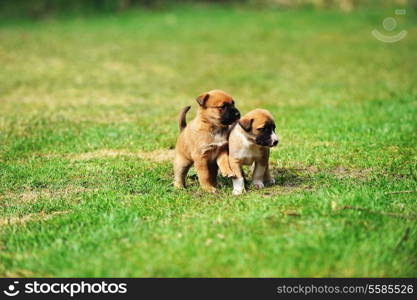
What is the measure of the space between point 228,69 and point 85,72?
376 cm

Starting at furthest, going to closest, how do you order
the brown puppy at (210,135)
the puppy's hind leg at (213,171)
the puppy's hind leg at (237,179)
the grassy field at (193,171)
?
the puppy's hind leg at (213,171)
the brown puppy at (210,135)
the puppy's hind leg at (237,179)
the grassy field at (193,171)

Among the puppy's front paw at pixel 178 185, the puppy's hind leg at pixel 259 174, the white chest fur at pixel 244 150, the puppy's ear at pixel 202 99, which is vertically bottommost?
the puppy's front paw at pixel 178 185

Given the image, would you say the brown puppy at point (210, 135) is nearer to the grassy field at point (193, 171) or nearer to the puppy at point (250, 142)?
the puppy at point (250, 142)

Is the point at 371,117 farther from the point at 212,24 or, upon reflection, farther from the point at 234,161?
the point at 212,24

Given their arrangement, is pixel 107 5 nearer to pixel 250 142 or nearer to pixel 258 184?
pixel 258 184

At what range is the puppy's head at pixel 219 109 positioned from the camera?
6.45 meters

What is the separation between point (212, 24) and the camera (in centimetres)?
2448

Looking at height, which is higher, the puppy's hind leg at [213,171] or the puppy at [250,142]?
the puppy at [250,142]

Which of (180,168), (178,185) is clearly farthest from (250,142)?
(178,185)

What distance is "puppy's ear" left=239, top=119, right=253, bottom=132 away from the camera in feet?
20.5

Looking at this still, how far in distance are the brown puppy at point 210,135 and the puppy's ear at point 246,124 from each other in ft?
0.51

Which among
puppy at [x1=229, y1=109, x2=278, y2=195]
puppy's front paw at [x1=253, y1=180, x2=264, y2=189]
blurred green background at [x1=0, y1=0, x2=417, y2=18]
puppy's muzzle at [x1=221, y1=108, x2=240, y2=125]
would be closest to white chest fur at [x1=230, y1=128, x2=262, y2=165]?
puppy at [x1=229, y1=109, x2=278, y2=195]

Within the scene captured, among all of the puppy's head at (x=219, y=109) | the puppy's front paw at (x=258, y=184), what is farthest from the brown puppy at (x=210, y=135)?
the puppy's front paw at (x=258, y=184)

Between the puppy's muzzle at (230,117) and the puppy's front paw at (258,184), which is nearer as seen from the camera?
the puppy's muzzle at (230,117)
